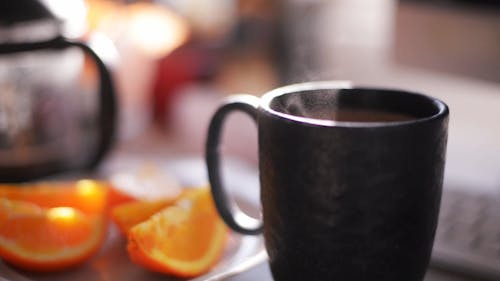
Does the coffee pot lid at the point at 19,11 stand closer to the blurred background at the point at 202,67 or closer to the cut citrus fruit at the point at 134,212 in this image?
the blurred background at the point at 202,67

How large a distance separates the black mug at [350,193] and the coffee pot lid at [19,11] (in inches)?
12.4

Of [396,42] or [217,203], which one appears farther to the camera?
[396,42]

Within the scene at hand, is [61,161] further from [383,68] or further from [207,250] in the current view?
[383,68]

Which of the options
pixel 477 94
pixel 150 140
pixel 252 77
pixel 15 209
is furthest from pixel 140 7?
pixel 15 209

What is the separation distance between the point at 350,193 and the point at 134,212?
0.19m

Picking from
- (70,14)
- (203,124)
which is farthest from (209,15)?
(70,14)

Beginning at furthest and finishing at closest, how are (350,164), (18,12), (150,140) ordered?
(150,140), (18,12), (350,164)

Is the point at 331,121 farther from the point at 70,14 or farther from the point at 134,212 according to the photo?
the point at 70,14

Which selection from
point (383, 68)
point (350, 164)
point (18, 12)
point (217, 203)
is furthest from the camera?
point (383, 68)

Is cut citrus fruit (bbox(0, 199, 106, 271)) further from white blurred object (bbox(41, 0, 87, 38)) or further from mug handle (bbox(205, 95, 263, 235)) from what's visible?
white blurred object (bbox(41, 0, 87, 38))

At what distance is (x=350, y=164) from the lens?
37cm

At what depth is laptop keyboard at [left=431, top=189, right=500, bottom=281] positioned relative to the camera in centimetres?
50

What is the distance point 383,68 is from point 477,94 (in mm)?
148

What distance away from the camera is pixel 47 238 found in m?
0.48
